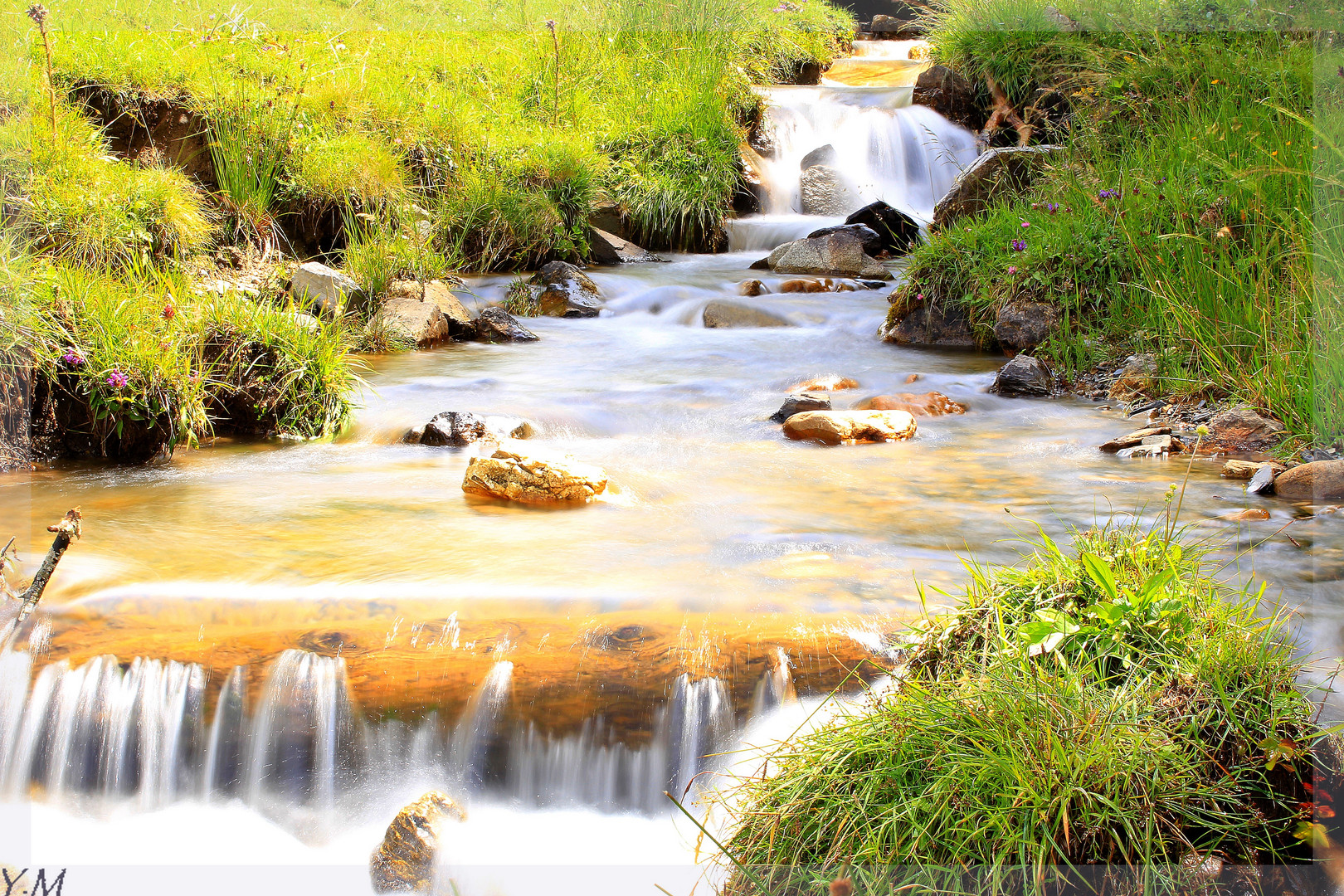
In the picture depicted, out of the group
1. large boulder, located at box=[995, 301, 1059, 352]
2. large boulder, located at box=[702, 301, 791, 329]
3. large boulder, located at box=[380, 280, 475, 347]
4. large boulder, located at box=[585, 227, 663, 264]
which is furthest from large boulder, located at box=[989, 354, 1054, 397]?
large boulder, located at box=[585, 227, 663, 264]

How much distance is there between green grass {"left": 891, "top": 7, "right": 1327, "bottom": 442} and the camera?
4.18m

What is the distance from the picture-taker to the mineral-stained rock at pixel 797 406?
5.16m

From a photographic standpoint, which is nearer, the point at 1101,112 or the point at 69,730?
the point at 69,730

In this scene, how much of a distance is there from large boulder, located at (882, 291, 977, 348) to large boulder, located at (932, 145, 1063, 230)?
3.24 ft

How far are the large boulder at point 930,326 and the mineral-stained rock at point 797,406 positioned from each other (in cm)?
207

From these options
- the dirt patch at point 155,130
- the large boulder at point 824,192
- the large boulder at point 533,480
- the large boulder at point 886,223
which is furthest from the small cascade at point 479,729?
the large boulder at point 824,192

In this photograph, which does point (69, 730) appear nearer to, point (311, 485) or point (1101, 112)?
point (311, 485)

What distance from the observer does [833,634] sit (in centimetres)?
246

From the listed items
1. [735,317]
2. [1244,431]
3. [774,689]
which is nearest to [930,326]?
[735,317]

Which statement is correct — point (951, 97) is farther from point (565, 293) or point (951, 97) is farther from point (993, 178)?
point (565, 293)

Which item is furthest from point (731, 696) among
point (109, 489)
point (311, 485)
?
point (109, 489)

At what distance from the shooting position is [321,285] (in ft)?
22.0

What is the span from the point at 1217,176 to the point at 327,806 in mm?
5641

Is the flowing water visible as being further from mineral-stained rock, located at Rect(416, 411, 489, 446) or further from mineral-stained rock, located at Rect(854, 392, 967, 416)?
mineral-stained rock, located at Rect(854, 392, 967, 416)
